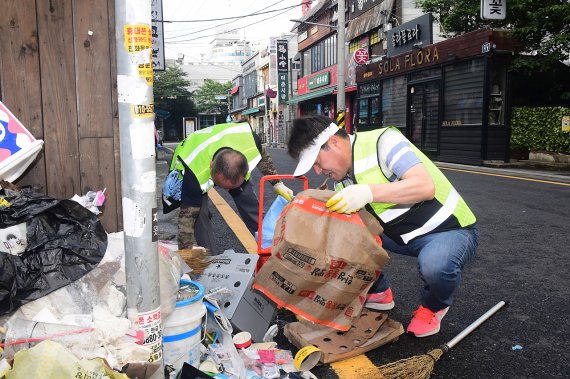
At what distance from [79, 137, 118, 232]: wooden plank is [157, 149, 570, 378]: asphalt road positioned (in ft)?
4.75

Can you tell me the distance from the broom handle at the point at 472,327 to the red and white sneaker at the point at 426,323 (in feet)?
0.44

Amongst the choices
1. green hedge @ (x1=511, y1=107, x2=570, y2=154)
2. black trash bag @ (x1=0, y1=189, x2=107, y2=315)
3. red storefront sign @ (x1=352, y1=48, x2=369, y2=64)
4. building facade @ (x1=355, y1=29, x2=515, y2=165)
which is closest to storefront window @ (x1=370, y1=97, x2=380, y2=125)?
building facade @ (x1=355, y1=29, x2=515, y2=165)

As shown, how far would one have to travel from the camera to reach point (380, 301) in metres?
2.95

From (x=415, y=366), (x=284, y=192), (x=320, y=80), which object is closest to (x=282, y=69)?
(x=320, y=80)

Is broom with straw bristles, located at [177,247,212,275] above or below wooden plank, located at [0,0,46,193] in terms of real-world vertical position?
below

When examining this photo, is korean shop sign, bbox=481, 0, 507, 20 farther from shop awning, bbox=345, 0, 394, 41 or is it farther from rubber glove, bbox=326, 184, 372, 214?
rubber glove, bbox=326, 184, 372, 214

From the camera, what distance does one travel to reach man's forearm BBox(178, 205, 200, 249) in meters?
3.61

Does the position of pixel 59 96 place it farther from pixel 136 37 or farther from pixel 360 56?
pixel 360 56

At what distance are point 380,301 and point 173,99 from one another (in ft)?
201

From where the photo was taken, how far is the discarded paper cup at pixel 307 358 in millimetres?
2193

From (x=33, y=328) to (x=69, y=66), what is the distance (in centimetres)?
177

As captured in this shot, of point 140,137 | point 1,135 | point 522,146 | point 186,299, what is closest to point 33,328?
point 186,299

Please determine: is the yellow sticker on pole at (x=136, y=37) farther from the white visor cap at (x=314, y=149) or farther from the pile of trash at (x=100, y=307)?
the white visor cap at (x=314, y=149)

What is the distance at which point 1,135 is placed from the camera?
2.66m
